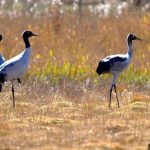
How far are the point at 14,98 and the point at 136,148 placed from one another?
170 inches

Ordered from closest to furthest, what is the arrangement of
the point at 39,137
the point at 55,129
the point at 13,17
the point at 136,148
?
the point at 136,148 < the point at 39,137 < the point at 55,129 < the point at 13,17

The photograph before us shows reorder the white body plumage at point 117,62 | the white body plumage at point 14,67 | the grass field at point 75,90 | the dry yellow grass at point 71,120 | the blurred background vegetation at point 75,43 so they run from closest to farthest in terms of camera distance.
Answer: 1. the dry yellow grass at point 71,120
2. the grass field at point 75,90
3. the white body plumage at point 14,67
4. the white body plumage at point 117,62
5. the blurred background vegetation at point 75,43

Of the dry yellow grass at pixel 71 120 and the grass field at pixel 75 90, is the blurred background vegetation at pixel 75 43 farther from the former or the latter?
the dry yellow grass at pixel 71 120

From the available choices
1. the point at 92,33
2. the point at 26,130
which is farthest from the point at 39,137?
the point at 92,33

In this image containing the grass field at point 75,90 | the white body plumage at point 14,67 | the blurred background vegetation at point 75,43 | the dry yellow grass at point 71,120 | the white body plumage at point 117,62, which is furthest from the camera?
the blurred background vegetation at point 75,43

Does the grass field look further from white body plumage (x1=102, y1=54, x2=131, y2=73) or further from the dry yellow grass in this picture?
white body plumage (x1=102, y1=54, x2=131, y2=73)

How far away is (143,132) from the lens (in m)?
10.3

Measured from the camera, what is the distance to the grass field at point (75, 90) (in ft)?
32.7

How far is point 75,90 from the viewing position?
1397 cm

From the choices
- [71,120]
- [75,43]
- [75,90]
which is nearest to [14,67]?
[75,90]

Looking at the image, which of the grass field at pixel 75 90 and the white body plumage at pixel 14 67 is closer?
the grass field at pixel 75 90

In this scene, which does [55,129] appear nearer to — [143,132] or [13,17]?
[143,132]

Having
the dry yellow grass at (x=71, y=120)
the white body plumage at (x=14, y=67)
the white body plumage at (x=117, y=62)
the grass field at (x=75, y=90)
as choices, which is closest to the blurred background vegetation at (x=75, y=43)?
the grass field at (x=75, y=90)

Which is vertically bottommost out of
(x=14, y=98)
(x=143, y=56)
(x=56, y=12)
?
(x=14, y=98)
